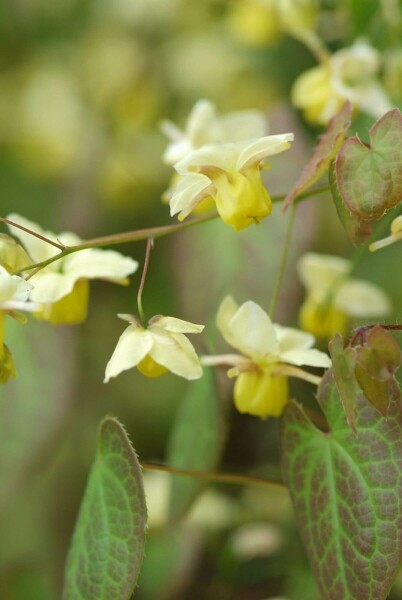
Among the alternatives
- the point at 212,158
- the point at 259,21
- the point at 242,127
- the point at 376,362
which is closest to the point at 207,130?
the point at 242,127

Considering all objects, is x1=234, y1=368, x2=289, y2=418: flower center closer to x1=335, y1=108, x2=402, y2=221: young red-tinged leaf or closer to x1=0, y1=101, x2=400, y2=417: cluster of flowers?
x1=0, y1=101, x2=400, y2=417: cluster of flowers

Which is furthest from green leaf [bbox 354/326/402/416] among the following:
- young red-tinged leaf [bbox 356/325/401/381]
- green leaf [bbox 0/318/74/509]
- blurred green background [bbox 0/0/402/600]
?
green leaf [bbox 0/318/74/509]

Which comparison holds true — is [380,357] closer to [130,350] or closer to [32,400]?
[130,350]

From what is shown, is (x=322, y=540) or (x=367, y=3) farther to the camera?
(x=367, y=3)

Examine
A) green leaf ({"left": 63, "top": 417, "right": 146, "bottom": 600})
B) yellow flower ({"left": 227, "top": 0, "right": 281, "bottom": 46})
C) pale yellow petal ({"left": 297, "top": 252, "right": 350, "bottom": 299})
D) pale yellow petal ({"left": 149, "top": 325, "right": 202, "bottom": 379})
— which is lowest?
green leaf ({"left": 63, "top": 417, "right": 146, "bottom": 600})

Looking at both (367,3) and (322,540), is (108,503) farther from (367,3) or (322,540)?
(367,3)

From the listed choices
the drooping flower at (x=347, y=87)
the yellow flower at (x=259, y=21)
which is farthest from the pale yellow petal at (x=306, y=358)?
the yellow flower at (x=259, y=21)

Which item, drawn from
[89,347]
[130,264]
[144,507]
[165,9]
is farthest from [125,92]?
[144,507]
